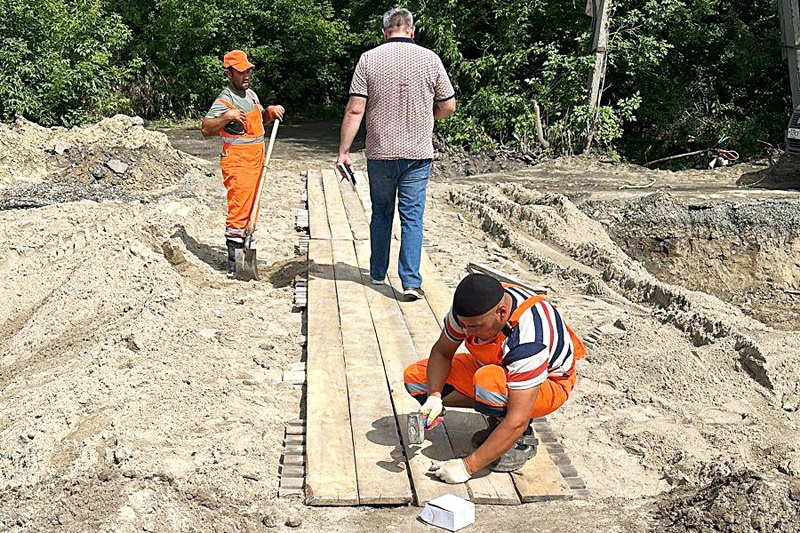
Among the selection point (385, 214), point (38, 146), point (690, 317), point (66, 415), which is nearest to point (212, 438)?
point (66, 415)

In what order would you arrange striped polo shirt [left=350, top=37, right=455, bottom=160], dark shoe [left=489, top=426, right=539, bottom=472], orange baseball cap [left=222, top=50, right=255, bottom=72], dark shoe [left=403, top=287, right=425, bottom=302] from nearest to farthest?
1. dark shoe [left=489, top=426, right=539, bottom=472]
2. striped polo shirt [left=350, top=37, right=455, bottom=160]
3. dark shoe [left=403, top=287, right=425, bottom=302]
4. orange baseball cap [left=222, top=50, right=255, bottom=72]

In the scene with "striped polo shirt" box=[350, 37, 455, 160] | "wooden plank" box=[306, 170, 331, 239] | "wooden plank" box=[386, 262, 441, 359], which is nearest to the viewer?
"wooden plank" box=[386, 262, 441, 359]

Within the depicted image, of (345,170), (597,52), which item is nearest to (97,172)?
(345,170)

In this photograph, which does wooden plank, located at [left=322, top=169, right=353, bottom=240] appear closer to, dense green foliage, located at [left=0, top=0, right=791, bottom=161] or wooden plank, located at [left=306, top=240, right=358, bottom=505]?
wooden plank, located at [left=306, top=240, right=358, bottom=505]

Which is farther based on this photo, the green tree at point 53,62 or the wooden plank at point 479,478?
the green tree at point 53,62

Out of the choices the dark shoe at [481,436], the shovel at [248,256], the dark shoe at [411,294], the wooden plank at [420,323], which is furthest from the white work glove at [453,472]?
the shovel at [248,256]

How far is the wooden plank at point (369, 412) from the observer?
3.84m

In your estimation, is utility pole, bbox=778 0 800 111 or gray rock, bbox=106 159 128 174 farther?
utility pole, bbox=778 0 800 111

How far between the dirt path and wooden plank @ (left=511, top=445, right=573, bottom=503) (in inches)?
2.1

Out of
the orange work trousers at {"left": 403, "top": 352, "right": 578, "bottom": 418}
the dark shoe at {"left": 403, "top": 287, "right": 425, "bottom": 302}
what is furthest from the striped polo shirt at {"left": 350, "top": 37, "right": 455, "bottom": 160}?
the orange work trousers at {"left": 403, "top": 352, "right": 578, "bottom": 418}

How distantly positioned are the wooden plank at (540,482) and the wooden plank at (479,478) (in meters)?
0.04

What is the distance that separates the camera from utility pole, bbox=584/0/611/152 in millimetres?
15367

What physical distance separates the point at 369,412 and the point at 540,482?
1.01 meters

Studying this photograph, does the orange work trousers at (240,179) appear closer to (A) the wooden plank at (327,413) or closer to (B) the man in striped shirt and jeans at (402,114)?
(A) the wooden plank at (327,413)
